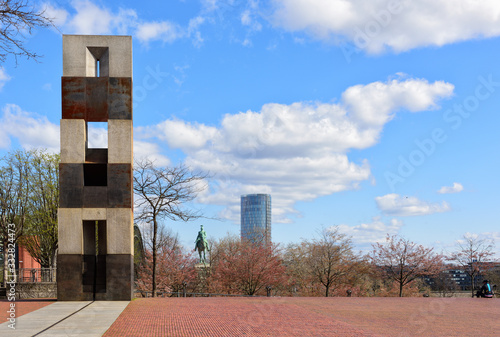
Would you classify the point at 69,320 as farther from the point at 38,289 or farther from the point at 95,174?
the point at 38,289

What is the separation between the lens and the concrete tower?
1677 centimetres

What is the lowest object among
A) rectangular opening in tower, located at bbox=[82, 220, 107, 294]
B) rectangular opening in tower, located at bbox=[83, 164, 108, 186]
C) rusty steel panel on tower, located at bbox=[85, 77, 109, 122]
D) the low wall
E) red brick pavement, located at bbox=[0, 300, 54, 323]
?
the low wall

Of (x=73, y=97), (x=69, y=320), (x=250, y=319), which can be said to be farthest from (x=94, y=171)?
(x=250, y=319)

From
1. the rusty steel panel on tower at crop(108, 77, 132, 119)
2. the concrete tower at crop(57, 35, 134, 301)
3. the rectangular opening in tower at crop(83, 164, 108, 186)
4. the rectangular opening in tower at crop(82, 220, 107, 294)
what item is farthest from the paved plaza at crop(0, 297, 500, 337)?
the rusty steel panel on tower at crop(108, 77, 132, 119)

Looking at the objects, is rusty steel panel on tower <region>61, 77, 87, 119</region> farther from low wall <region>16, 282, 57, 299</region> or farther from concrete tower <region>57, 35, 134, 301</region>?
low wall <region>16, 282, 57, 299</region>

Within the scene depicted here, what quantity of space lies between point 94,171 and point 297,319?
29.3ft

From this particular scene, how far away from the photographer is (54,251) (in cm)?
3625

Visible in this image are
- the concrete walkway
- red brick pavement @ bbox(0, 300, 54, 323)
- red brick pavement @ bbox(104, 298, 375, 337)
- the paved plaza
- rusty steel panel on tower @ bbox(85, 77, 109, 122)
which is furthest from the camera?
rusty steel panel on tower @ bbox(85, 77, 109, 122)

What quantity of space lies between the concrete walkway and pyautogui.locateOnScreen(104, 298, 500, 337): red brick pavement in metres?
0.37

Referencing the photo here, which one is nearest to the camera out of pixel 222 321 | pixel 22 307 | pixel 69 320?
pixel 69 320

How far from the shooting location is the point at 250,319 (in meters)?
12.8

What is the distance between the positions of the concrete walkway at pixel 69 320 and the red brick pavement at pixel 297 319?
0.37m

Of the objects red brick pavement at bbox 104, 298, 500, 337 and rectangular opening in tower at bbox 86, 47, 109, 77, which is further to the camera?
rectangular opening in tower at bbox 86, 47, 109, 77

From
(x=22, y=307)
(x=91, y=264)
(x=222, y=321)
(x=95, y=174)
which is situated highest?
(x=95, y=174)
